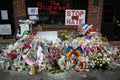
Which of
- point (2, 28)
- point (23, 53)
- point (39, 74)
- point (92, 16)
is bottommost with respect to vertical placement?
point (39, 74)

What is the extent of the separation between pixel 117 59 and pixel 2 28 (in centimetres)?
525

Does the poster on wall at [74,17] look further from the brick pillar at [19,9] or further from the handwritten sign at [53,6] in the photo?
the brick pillar at [19,9]

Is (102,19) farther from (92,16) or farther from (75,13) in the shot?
(75,13)

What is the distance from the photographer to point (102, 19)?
9227mm

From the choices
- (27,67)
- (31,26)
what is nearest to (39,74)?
(27,67)

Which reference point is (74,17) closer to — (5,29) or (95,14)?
(95,14)

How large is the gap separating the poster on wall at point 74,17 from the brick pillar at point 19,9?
197 centimetres

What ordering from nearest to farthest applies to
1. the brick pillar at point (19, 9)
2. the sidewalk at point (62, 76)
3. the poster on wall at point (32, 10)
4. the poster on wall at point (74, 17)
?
the sidewalk at point (62, 76) < the brick pillar at point (19, 9) < the poster on wall at point (32, 10) < the poster on wall at point (74, 17)

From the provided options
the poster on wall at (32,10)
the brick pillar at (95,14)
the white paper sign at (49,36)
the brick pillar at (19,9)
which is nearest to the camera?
the white paper sign at (49,36)

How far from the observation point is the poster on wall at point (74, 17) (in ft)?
29.8

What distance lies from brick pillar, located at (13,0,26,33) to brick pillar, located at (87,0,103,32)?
298cm

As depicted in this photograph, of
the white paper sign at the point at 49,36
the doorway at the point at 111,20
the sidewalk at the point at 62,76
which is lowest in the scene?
the sidewalk at the point at 62,76

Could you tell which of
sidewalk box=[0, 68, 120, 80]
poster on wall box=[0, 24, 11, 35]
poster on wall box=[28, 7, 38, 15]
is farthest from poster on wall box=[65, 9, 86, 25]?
sidewalk box=[0, 68, 120, 80]

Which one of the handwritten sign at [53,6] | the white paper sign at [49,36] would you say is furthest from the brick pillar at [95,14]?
the white paper sign at [49,36]
